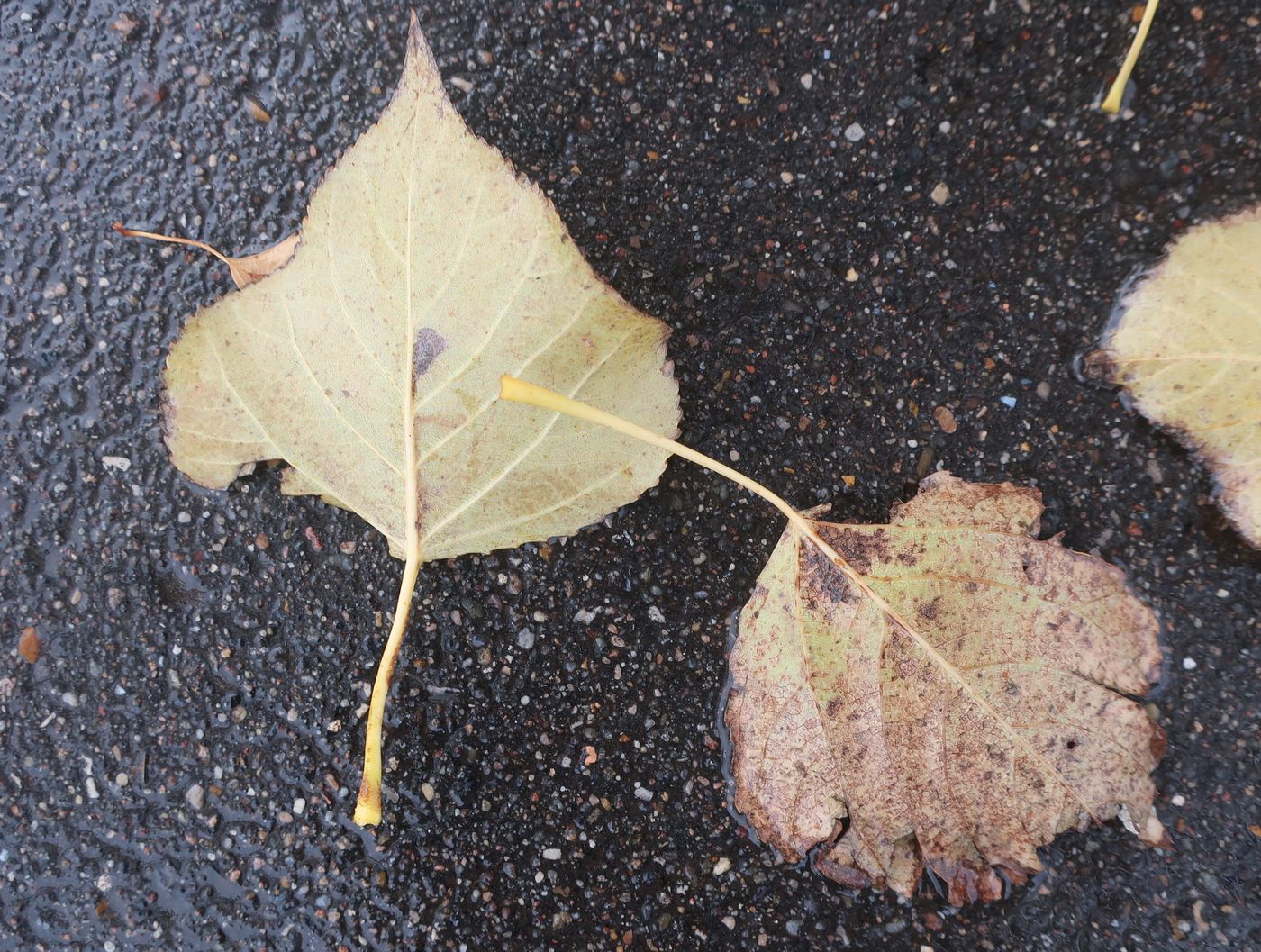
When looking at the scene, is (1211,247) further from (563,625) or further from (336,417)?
(336,417)

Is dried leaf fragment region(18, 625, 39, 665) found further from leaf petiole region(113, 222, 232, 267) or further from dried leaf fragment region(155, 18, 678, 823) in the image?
leaf petiole region(113, 222, 232, 267)

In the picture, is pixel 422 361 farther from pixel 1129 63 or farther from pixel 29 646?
pixel 1129 63

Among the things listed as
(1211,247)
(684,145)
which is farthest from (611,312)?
(1211,247)

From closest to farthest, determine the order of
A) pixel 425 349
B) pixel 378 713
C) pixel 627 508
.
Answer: pixel 425 349, pixel 378 713, pixel 627 508

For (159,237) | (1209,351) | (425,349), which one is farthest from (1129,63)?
(159,237)

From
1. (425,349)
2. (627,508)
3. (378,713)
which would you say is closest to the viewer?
(425,349)

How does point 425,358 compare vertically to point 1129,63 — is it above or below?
below

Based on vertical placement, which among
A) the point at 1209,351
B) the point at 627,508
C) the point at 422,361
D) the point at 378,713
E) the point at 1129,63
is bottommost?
the point at 378,713

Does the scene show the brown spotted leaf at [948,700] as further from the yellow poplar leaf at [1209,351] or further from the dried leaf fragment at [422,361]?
the dried leaf fragment at [422,361]
